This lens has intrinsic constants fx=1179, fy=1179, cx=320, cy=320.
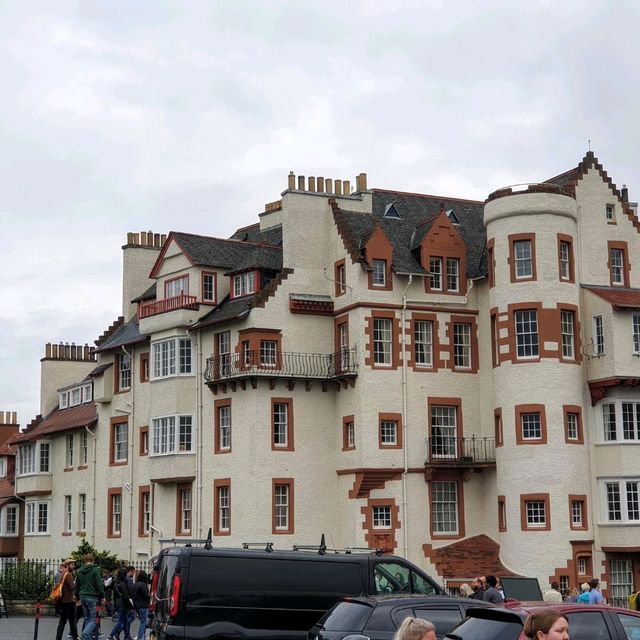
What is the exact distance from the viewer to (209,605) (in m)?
21.9

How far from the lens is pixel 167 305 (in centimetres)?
5022

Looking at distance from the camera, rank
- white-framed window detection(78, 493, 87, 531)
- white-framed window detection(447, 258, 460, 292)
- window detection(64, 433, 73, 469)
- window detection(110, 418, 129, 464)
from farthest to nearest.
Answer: window detection(64, 433, 73, 469) → white-framed window detection(78, 493, 87, 531) → window detection(110, 418, 129, 464) → white-framed window detection(447, 258, 460, 292)

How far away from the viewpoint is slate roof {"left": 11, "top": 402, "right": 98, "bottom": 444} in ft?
190

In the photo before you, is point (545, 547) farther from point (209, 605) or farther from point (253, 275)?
A: point (209, 605)

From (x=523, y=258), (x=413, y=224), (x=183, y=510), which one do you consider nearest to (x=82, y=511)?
(x=183, y=510)

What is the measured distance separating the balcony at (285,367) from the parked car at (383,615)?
27120mm

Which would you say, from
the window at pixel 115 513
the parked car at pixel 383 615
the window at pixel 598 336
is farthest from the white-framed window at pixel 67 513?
the parked car at pixel 383 615

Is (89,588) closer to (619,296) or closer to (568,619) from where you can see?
(568,619)

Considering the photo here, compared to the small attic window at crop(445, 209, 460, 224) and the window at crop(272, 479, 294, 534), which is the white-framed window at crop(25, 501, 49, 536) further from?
the small attic window at crop(445, 209, 460, 224)

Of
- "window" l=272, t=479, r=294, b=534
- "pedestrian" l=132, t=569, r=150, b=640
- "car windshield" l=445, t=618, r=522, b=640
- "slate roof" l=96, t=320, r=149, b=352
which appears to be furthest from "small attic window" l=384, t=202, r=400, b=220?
"car windshield" l=445, t=618, r=522, b=640

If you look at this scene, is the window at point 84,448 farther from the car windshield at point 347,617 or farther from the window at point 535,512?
the car windshield at point 347,617

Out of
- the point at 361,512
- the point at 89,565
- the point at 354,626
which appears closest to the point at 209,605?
the point at 354,626

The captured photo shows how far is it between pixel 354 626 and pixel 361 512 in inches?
1059

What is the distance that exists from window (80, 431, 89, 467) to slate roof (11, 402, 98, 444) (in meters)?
0.64
